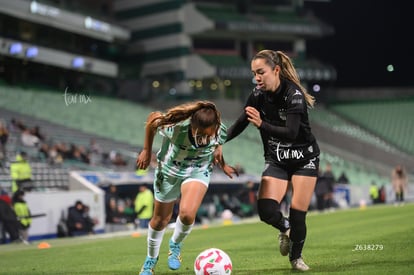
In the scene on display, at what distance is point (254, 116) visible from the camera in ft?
26.9

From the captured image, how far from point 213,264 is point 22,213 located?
13.5 metres

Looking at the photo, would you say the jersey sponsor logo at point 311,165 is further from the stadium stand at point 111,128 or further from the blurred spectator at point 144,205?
the stadium stand at point 111,128

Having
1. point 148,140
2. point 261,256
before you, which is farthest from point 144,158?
point 261,256

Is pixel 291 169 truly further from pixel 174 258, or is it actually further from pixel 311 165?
pixel 174 258

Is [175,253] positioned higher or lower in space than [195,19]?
lower

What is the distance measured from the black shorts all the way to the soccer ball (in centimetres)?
125

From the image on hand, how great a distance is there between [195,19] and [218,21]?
6.93 feet

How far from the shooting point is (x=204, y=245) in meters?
15.3

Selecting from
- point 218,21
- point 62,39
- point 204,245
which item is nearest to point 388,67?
point 218,21

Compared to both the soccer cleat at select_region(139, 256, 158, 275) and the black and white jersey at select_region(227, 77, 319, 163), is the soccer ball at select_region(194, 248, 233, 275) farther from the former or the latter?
the black and white jersey at select_region(227, 77, 319, 163)

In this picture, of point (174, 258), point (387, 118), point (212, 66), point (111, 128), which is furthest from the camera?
point (212, 66)

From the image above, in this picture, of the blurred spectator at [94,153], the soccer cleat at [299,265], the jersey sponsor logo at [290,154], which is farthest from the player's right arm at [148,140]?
the blurred spectator at [94,153]

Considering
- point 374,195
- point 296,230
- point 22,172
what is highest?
point 296,230

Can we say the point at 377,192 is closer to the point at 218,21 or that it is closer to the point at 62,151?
the point at 62,151
